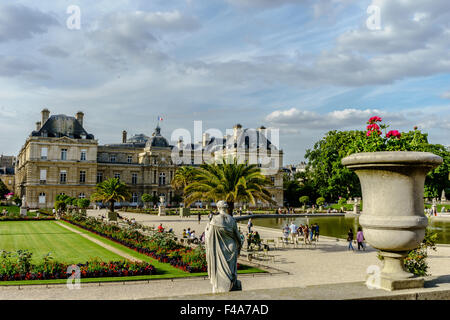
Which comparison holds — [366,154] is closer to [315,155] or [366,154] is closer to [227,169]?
[227,169]

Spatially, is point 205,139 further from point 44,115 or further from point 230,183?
point 230,183

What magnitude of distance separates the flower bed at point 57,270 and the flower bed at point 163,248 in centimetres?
169

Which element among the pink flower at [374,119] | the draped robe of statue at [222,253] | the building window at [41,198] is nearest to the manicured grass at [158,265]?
the draped robe of statue at [222,253]

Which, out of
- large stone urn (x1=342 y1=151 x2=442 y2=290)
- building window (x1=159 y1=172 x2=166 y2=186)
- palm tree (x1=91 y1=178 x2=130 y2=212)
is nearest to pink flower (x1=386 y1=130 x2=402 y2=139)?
large stone urn (x1=342 y1=151 x2=442 y2=290)

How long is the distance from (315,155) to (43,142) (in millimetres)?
43935

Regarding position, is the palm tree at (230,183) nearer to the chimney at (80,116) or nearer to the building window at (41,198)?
the building window at (41,198)

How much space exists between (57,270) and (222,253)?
922 centimetres

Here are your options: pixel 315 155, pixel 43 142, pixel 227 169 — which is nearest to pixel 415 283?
pixel 227 169

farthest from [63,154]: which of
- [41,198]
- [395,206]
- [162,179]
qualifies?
[395,206]

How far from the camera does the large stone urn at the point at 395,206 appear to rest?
4434 mm

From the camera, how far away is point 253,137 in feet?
257

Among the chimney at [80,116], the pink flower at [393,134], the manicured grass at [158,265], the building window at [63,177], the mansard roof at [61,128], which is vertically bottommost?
the manicured grass at [158,265]

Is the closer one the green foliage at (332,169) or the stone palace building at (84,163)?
the green foliage at (332,169)
